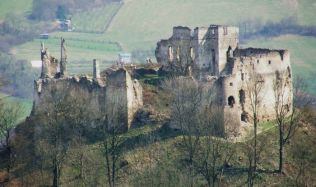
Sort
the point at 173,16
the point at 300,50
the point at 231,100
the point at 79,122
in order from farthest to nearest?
1. the point at 173,16
2. the point at 300,50
3. the point at 79,122
4. the point at 231,100

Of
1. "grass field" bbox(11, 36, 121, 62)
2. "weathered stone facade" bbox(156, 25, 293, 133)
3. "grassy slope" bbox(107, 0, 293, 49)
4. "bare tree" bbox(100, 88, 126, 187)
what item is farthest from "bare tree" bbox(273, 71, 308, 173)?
"grassy slope" bbox(107, 0, 293, 49)

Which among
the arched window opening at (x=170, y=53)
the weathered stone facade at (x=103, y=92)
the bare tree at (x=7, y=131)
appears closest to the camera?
the bare tree at (x=7, y=131)

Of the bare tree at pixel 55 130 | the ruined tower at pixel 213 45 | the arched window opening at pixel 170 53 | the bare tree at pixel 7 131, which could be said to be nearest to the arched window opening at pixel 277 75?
the ruined tower at pixel 213 45

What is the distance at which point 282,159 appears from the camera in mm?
60969

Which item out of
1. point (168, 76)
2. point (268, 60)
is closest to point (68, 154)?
point (168, 76)

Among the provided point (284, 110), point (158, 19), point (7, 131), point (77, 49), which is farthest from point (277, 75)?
point (158, 19)

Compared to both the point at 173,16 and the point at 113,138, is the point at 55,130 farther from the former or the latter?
the point at 173,16

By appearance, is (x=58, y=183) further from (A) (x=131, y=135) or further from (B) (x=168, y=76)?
(B) (x=168, y=76)

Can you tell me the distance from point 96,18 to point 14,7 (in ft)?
36.1

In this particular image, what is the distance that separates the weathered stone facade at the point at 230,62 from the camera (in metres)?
63.2

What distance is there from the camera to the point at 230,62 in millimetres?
64062

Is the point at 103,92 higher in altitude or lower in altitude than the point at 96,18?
lower

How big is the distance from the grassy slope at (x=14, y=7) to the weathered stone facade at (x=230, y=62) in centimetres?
7879

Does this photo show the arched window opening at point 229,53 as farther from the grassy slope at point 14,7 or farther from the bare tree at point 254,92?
the grassy slope at point 14,7
